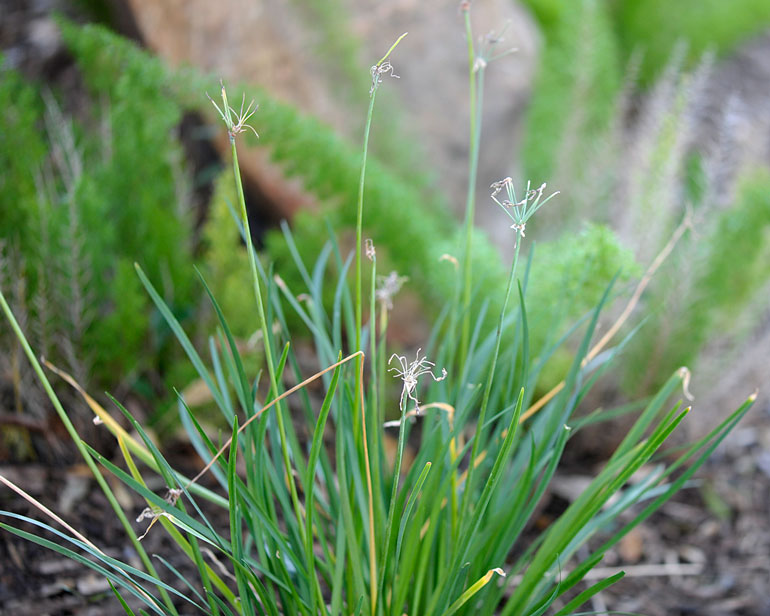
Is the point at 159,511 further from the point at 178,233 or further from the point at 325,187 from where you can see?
the point at 325,187

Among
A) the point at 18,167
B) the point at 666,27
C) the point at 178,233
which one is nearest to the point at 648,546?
the point at 178,233

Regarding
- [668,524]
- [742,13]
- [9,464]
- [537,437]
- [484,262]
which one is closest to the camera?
[537,437]

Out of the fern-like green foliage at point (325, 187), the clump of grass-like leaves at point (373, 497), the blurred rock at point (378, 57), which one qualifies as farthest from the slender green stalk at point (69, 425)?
the blurred rock at point (378, 57)

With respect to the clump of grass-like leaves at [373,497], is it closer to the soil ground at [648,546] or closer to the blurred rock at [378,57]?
the soil ground at [648,546]

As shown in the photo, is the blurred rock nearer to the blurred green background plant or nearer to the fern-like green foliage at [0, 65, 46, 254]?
the blurred green background plant

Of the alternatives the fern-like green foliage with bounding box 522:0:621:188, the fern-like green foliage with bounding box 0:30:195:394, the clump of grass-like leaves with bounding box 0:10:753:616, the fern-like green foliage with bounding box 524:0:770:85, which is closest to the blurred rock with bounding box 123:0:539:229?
the fern-like green foliage with bounding box 522:0:621:188

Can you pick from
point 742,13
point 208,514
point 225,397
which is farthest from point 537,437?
point 742,13

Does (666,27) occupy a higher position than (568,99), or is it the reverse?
(666,27)

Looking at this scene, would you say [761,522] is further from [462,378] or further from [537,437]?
[462,378]
